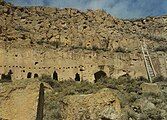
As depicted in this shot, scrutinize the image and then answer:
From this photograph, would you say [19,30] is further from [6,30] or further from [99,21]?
[99,21]

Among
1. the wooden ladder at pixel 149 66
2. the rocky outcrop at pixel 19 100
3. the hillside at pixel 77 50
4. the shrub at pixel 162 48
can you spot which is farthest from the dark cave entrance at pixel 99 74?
the rocky outcrop at pixel 19 100

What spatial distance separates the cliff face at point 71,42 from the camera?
155 feet

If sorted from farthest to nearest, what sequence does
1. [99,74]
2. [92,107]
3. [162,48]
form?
[162,48] → [99,74] → [92,107]

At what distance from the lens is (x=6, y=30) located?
5028cm

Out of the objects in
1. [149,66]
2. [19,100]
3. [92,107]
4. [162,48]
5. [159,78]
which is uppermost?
[162,48]

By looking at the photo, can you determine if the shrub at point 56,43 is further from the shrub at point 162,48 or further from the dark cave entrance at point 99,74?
the shrub at point 162,48

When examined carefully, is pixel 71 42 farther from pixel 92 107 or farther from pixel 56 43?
pixel 92 107

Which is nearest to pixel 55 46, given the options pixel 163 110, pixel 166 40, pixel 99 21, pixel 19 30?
pixel 19 30

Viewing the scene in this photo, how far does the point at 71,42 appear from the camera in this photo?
53312 mm

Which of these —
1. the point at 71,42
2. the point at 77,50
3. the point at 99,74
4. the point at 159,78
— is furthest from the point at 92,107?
the point at 71,42

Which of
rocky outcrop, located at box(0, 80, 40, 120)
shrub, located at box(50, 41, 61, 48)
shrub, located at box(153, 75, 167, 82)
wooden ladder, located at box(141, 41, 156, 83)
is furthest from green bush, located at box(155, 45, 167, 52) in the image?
rocky outcrop, located at box(0, 80, 40, 120)

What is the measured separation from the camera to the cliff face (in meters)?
47.3

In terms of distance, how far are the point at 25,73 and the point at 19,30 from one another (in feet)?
27.6

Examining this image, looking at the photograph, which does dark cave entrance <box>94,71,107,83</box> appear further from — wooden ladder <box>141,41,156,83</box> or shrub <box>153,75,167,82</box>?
shrub <box>153,75,167,82</box>
